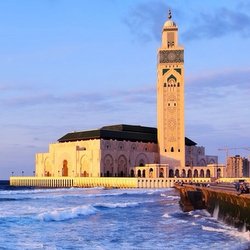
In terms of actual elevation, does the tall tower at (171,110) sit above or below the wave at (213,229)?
above

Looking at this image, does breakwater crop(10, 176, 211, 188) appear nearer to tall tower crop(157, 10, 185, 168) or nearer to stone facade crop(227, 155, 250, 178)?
tall tower crop(157, 10, 185, 168)

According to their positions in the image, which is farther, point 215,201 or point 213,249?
point 215,201

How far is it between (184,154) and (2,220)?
257 feet

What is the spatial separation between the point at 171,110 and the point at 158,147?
29.5 ft

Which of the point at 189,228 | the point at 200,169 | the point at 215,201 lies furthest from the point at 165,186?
the point at 189,228

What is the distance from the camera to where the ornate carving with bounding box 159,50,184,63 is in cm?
11106

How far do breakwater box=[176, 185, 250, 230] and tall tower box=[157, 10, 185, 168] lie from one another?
62.4 metres

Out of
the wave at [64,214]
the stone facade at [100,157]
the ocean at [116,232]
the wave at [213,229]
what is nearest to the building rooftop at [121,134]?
the stone facade at [100,157]

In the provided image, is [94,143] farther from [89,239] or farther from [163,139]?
[89,239]

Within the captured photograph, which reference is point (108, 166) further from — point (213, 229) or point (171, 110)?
point (213, 229)

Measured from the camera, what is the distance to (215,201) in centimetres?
3766

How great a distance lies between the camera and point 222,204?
3438 cm

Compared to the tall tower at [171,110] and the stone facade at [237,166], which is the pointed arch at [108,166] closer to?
the tall tower at [171,110]

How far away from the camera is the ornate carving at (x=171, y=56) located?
364ft
